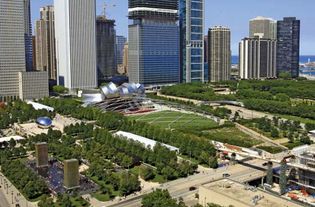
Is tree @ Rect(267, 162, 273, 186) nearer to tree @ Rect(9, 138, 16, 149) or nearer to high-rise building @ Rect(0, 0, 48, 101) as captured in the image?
tree @ Rect(9, 138, 16, 149)

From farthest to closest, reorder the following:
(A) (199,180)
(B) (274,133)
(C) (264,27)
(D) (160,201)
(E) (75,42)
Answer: (C) (264,27)
(E) (75,42)
(B) (274,133)
(A) (199,180)
(D) (160,201)

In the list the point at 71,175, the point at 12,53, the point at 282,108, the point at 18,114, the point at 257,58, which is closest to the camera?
the point at 71,175

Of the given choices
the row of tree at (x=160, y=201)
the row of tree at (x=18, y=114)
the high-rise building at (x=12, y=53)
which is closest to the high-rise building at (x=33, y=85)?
the high-rise building at (x=12, y=53)

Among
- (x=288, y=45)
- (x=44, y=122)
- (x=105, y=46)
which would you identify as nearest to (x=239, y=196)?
(x=44, y=122)

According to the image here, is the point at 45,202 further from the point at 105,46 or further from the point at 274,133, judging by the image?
the point at 105,46

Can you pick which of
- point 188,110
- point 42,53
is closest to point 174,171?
point 188,110

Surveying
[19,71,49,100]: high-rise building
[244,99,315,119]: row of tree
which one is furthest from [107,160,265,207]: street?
[19,71,49,100]: high-rise building

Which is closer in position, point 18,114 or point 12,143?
point 12,143

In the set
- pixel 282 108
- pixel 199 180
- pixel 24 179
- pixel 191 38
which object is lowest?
pixel 199 180
